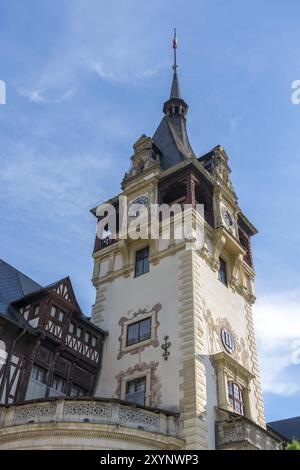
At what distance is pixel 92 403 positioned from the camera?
20109 millimetres

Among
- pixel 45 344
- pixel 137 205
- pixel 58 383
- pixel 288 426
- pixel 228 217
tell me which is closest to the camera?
pixel 45 344

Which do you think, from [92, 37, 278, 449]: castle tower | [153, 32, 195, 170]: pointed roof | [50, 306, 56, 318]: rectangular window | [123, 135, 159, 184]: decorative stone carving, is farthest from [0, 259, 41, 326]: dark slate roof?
[153, 32, 195, 170]: pointed roof

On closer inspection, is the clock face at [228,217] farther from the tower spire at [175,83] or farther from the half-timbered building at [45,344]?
the tower spire at [175,83]

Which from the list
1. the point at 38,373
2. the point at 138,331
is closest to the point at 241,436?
the point at 138,331

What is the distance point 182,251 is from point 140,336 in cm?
453

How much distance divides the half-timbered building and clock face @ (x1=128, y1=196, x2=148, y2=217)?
22.9 ft

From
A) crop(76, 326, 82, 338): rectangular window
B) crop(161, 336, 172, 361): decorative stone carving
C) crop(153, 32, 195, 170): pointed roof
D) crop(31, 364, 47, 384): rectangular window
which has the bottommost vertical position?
crop(31, 364, 47, 384): rectangular window

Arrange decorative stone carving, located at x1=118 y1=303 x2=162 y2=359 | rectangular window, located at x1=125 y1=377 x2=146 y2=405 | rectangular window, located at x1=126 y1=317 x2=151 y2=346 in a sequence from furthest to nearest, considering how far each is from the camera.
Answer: rectangular window, located at x1=126 y1=317 x2=151 y2=346 < decorative stone carving, located at x1=118 y1=303 x2=162 y2=359 < rectangular window, located at x1=125 y1=377 x2=146 y2=405

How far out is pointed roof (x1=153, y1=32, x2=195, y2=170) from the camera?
35609 millimetres

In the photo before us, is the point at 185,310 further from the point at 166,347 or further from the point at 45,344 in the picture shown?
the point at 45,344

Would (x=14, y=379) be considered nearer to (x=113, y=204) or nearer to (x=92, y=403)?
(x=92, y=403)

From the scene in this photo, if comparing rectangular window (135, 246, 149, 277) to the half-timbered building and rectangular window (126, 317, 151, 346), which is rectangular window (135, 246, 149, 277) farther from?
the half-timbered building

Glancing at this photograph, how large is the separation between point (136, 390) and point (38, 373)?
4239 millimetres

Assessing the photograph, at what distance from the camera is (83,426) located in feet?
63.1
